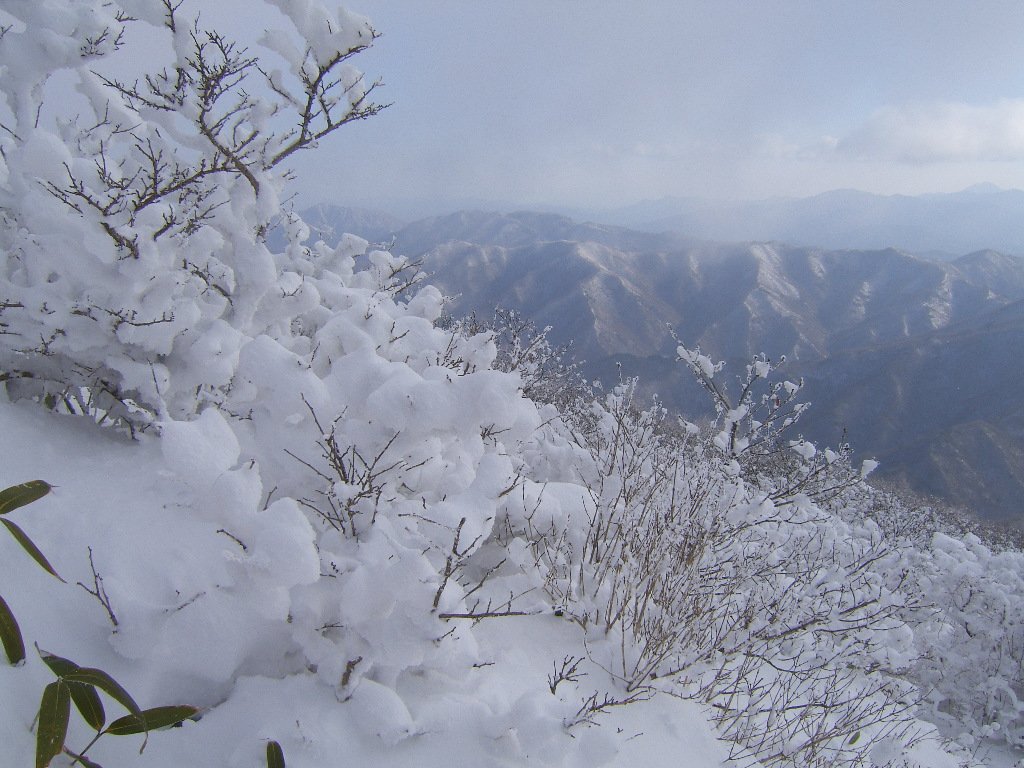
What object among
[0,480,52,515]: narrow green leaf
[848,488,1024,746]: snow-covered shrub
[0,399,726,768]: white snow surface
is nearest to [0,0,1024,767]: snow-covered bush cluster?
[0,399,726,768]: white snow surface

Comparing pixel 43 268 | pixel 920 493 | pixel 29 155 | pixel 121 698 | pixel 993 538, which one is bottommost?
pixel 920 493

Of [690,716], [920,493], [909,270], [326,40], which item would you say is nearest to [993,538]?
[920,493]

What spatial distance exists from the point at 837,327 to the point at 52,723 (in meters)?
129

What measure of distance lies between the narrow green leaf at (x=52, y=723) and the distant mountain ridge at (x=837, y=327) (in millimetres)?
20347

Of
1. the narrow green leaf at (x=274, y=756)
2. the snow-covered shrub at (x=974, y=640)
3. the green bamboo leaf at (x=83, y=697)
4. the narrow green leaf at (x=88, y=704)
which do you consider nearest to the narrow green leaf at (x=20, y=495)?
→ the green bamboo leaf at (x=83, y=697)

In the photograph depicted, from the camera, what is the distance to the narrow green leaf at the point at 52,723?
3.99 ft

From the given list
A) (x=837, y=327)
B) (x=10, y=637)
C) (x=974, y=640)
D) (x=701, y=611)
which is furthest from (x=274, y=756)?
(x=837, y=327)

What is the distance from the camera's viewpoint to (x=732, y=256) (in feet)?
436

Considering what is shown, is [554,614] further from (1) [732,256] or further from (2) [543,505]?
(1) [732,256]

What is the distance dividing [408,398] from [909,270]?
142662 mm

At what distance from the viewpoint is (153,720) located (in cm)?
145

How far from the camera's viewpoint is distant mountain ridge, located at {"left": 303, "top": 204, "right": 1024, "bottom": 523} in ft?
183

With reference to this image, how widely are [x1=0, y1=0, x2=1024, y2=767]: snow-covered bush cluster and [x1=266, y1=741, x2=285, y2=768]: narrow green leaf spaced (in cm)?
5

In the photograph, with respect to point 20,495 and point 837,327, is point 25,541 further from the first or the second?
point 837,327
